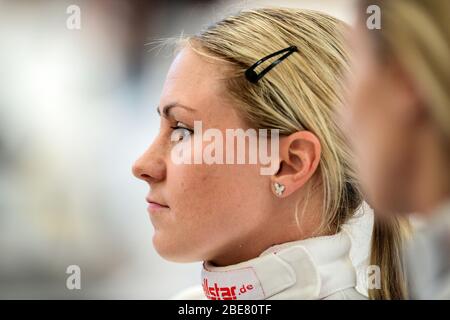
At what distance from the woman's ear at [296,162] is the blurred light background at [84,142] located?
1.02 ft

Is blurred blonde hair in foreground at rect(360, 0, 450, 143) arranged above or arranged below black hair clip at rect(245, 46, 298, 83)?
below

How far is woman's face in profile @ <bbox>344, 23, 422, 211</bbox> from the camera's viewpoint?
3.33 ft

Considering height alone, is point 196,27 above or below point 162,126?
above

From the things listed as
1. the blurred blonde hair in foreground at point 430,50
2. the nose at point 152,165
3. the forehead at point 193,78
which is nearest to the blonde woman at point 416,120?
the blurred blonde hair in foreground at point 430,50

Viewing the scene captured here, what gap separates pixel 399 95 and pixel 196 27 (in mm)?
649

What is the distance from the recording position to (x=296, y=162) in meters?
1.49

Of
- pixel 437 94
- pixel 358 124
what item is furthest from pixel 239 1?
pixel 437 94

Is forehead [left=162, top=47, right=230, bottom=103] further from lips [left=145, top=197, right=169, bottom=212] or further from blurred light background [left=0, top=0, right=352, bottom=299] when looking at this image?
lips [left=145, top=197, right=169, bottom=212]

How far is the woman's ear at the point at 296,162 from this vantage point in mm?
1473

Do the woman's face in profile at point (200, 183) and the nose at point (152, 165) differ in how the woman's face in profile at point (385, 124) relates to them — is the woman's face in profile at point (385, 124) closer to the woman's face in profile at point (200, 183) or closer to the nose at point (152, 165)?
the woman's face in profile at point (200, 183)

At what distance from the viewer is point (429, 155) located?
36.7 inches

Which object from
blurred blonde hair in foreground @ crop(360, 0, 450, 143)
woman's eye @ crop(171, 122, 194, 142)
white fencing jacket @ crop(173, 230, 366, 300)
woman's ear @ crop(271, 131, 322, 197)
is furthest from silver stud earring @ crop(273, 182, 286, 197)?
blurred blonde hair in foreground @ crop(360, 0, 450, 143)

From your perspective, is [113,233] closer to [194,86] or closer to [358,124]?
[194,86]
